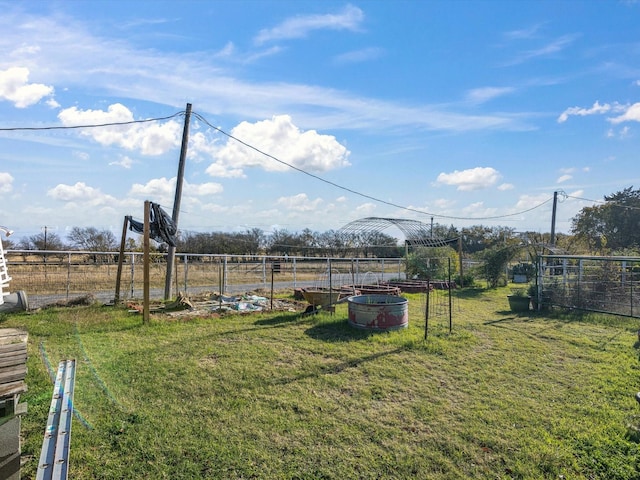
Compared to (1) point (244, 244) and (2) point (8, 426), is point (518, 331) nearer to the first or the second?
(2) point (8, 426)

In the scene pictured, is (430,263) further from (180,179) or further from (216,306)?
(180,179)

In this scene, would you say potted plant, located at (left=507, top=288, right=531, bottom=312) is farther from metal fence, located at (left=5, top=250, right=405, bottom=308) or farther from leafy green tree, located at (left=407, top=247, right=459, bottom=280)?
leafy green tree, located at (left=407, top=247, right=459, bottom=280)

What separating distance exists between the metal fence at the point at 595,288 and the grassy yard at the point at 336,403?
115 inches

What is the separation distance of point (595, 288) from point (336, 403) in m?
10.0

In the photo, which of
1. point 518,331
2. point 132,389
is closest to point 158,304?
point 132,389

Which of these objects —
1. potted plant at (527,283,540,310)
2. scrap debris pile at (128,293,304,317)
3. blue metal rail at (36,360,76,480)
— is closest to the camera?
blue metal rail at (36,360,76,480)

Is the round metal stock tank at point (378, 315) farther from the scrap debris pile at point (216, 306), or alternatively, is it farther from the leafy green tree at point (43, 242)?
the leafy green tree at point (43, 242)

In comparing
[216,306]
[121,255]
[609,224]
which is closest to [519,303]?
[216,306]

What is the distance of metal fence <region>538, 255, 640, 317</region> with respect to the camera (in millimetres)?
10109

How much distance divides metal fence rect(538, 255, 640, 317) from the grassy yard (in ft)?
9.62

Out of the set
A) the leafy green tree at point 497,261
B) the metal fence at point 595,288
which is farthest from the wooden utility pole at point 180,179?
the leafy green tree at point 497,261

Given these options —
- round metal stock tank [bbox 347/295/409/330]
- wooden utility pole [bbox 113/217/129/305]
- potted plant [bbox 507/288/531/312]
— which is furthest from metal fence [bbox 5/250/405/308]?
potted plant [bbox 507/288/531/312]

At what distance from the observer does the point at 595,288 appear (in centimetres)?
1091

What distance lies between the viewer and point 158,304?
10.5 metres
